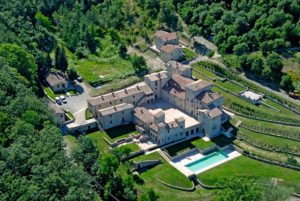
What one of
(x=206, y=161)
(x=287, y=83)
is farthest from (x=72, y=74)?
(x=287, y=83)

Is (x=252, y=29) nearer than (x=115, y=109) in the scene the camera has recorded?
No

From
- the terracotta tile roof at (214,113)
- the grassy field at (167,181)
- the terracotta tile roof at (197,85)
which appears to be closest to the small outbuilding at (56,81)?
the terracotta tile roof at (197,85)

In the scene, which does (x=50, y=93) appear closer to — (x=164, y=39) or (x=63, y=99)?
(x=63, y=99)

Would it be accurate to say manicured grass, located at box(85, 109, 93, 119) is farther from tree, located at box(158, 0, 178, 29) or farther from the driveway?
tree, located at box(158, 0, 178, 29)

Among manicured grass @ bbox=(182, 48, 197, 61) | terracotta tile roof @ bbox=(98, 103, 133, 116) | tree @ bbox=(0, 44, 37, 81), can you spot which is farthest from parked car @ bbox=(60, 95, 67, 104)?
manicured grass @ bbox=(182, 48, 197, 61)

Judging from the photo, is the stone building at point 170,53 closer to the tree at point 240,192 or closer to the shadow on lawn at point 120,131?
the shadow on lawn at point 120,131
